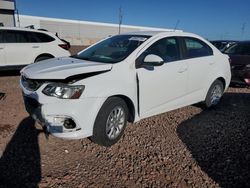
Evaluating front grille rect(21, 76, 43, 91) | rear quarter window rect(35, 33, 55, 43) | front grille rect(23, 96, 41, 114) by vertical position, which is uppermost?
front grille rect(21, 76, 43, 91)

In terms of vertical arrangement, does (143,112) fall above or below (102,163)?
above

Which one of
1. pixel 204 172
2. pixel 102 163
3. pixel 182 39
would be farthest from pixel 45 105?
pixel 182 39

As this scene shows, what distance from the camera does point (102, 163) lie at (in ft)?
11.3

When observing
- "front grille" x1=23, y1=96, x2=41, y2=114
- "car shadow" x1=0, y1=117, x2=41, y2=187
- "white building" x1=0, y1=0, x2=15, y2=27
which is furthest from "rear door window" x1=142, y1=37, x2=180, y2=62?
"white building" x1=0, y1=0, x2=15, y2=27

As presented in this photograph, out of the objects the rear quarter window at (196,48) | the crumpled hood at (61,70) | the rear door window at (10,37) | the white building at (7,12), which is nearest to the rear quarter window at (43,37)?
the rear door window at (10,37)

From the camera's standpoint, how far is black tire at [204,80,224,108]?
5598 mm

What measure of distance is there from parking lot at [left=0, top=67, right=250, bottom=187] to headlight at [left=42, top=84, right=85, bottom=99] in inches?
34.7

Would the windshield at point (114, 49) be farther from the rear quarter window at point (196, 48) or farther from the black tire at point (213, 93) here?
the black tire at point (213, 93)

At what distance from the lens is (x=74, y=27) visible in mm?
50312

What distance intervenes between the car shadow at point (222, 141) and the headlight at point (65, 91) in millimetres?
1852

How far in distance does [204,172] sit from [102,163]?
1307 millimetres

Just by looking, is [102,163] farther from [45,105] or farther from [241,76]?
[241,76]

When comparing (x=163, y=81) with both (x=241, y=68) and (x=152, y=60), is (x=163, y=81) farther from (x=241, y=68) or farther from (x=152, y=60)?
(x=241, y=68)

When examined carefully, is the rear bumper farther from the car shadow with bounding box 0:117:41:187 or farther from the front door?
the car shadow with bounding box 0:117:41:187
